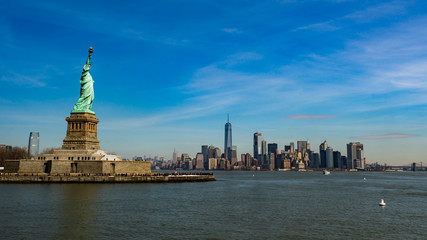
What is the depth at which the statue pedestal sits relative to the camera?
313 feet

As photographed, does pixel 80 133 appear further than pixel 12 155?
No

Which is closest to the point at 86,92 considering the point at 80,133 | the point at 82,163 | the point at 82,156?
the point at 80,133

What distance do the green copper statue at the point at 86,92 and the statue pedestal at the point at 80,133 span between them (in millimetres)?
2041

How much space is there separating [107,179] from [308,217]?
57.6 meters

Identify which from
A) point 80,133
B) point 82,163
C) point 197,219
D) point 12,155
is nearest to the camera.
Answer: point 197,219

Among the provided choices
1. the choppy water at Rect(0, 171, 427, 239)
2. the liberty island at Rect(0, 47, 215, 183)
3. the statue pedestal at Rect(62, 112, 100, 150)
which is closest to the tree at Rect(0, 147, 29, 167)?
the liberty island at Rect(0, 47, 215, 183)

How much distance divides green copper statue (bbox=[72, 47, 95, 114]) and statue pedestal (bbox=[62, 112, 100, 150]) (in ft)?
6.70

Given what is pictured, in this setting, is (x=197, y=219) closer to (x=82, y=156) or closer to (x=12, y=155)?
(x=82, y=156)

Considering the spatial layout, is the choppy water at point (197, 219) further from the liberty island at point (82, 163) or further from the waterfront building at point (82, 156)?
the waterfront building at point (82, 156)

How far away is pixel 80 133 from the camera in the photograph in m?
96.1

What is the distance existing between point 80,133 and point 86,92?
455 inches

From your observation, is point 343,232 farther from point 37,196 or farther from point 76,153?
point 76,153

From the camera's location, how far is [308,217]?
137 ft

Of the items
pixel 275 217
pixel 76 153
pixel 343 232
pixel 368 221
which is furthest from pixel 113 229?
pixel 76 153
